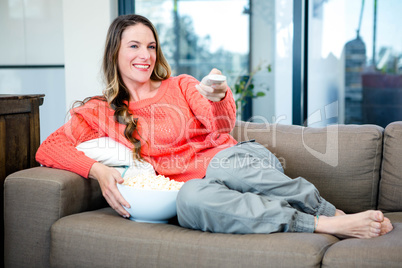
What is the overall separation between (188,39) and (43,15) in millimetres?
1492

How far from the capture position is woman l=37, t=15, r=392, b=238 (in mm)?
1587

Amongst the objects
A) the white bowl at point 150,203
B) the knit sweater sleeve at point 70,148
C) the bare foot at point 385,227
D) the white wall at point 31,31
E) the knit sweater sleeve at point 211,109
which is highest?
the white wall at point 31,31

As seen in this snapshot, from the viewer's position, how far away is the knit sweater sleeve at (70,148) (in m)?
1.86

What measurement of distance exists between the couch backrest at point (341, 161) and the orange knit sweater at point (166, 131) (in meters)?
0.32

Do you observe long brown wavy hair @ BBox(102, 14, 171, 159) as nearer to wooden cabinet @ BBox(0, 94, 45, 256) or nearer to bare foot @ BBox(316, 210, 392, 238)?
wooden cabinet @ BBox(0, 94, 45, 256)

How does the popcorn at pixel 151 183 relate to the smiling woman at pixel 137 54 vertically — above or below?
below

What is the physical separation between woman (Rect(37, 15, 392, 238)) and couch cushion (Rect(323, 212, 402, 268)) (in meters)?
0.11

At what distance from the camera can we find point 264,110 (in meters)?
4.36

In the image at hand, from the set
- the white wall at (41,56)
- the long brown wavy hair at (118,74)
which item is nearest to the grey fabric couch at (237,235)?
the long brown wavy hair at (118,74)

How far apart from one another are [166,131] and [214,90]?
351 mm

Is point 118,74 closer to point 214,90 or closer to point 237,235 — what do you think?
point 214,90

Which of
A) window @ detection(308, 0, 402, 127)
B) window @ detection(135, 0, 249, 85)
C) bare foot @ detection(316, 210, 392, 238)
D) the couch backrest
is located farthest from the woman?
window @ detection(135, 0, 249, 85)

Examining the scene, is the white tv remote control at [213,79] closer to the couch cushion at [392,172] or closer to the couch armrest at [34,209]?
the couch armrest at [34,209]

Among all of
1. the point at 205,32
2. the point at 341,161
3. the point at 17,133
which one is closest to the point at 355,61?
the point at 205,32
